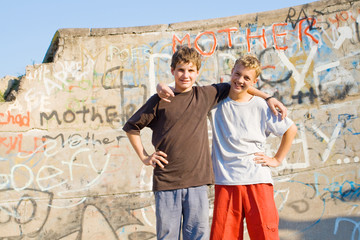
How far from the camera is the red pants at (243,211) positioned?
10.1 ft

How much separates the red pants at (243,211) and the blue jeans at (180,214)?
210 millimetres

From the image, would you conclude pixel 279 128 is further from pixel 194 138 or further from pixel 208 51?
pixel 208 51

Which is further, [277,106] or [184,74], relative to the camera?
[277,106]

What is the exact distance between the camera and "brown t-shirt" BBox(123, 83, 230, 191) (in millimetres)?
2982

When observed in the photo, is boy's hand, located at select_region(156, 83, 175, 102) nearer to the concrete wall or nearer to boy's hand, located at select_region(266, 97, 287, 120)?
boy's hand, located at select_region(266, 97, 287, 120)

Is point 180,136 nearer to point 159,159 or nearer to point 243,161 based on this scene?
point 159,159

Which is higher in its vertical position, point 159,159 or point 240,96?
point 240,96

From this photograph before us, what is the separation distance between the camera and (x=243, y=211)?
10.5ft

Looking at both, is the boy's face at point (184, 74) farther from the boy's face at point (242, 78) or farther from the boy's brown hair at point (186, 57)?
the boy's face at point (242, 78)

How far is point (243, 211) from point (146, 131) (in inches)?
94.3

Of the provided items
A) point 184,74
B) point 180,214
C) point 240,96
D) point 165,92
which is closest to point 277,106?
point 240,96

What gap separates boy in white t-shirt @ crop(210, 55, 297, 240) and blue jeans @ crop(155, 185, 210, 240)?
0.79 ft

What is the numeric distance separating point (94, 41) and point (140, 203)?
2.22 metres

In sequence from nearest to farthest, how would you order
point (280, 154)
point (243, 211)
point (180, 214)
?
point (180, 214) → point (243, 211) → point (280, 154)
